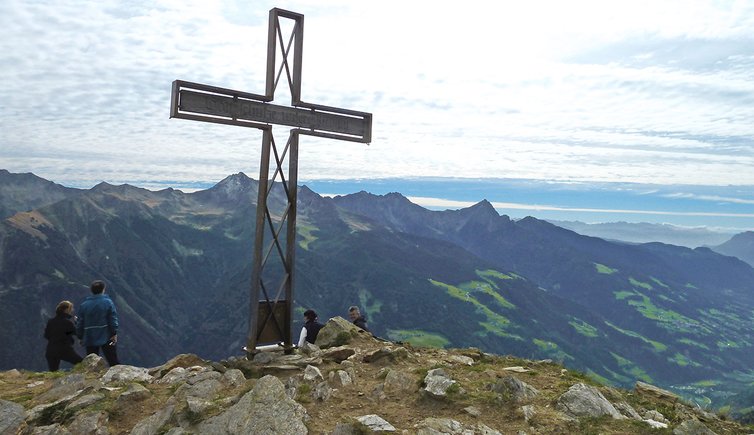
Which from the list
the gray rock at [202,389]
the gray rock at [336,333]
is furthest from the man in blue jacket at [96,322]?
the gray rock at [336,333]

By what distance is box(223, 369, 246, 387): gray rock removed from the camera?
482 inches

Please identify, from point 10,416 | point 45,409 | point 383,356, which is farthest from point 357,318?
point 10,416

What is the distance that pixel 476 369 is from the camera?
13.5 metres

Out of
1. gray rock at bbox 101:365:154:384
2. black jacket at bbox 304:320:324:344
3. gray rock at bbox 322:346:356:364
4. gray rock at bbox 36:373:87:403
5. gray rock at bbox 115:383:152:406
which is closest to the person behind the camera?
gray rock at bbox 115:383:152:406

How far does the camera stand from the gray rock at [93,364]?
14.6 metres

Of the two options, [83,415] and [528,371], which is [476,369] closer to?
[528,371]

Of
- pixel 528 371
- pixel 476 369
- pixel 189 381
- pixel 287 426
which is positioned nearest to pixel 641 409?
pixel 528 371

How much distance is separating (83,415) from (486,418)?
8.39 metres

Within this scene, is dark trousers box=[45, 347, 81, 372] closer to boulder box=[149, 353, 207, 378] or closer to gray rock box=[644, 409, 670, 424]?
boulder box=[149, 353, 207, 378]

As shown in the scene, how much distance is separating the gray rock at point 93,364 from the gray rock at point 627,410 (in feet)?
43.8

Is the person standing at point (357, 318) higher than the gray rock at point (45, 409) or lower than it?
higher

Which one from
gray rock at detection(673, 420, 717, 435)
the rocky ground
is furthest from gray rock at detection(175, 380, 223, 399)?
gray rock at detection(673, 420, 717, 435)

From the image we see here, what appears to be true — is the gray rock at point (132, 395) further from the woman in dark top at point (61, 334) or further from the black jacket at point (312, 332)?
the black jacket at point (312, 332)

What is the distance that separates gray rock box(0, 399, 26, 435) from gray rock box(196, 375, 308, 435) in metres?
4.38
